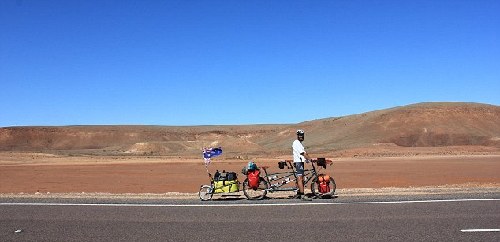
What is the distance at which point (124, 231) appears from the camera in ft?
31.0

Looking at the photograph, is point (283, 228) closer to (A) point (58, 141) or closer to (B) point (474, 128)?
(B) point (474, 128)

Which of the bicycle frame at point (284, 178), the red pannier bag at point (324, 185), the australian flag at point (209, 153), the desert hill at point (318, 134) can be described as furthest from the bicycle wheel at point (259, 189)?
the desert hill at point (318, 134)

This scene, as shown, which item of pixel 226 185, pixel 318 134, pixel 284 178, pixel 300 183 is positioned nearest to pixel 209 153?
pixel 226 185

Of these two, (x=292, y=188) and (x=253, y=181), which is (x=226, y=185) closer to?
(x=253, y=181)

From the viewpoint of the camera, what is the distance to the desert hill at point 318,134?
92.9m

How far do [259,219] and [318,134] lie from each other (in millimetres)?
114620

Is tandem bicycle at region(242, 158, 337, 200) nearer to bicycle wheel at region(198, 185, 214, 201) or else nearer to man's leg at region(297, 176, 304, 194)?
man's leg at region(297, 176, 304, 194)

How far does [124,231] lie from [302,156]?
252 inches

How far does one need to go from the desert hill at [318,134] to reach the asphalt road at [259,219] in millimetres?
59142

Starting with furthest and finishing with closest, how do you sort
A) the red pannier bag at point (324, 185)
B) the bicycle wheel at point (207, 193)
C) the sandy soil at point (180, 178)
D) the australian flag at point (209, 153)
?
1. the sandy soil at point (180, 178)
2. the australian flag at point (209, 153)
3. the bicycle wheel at point (207, 193)
4. the red pannier bag at point (324, 185)

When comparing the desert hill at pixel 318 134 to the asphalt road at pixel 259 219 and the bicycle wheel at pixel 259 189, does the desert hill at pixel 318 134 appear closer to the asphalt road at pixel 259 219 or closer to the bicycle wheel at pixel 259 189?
the bicycle wheel at pixel 259 189

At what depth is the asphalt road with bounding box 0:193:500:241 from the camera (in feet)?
29.1

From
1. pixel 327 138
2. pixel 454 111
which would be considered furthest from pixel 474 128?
pixel 327 138

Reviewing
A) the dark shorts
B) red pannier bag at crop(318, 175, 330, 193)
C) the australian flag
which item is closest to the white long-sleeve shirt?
the dark shorts
